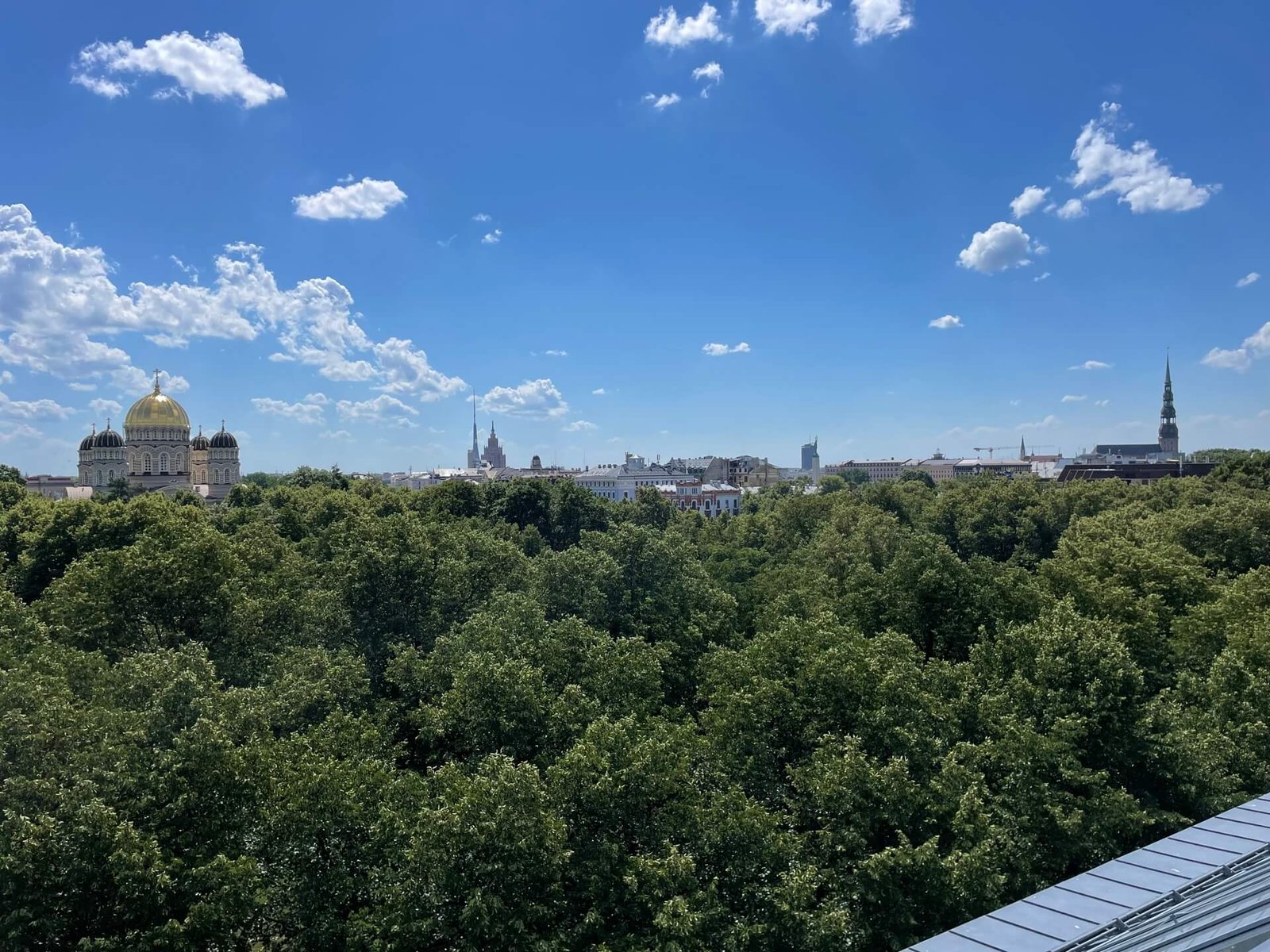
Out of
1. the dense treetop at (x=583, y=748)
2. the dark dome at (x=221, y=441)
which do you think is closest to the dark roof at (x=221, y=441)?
the dark dome at (x=221, y=441)

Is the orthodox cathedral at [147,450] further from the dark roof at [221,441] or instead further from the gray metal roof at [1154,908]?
the gray metal roof at [1154,908]

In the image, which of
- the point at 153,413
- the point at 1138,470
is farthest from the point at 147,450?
the point at 1138,470

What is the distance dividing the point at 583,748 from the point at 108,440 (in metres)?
140

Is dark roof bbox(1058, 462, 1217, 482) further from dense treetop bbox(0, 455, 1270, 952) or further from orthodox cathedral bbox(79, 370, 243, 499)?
orthodox cathedral bbox(79, 370, 243, 499)

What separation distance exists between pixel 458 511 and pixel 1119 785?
6482 centimetres

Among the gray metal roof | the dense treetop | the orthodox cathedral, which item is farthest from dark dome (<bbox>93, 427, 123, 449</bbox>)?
the gray metal roof

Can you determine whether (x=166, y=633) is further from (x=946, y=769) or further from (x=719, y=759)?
(x=946, y=769)

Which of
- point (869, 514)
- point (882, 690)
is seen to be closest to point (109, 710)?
point (882, 690)

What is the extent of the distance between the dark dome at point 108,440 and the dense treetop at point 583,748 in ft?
372

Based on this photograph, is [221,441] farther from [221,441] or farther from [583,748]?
[583,748]

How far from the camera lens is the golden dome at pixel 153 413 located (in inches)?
5162

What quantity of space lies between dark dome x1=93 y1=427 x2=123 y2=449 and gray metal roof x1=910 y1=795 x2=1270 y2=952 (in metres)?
150

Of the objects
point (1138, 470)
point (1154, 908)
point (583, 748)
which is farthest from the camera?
point (1138, 470)

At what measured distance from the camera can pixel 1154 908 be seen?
428 inches
